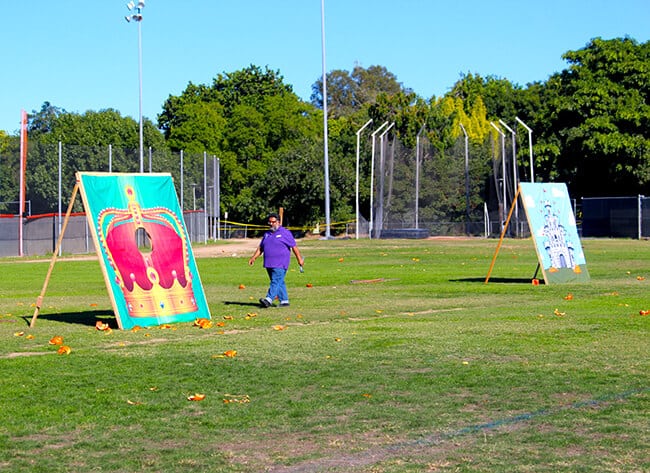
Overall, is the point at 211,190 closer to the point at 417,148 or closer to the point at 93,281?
the point at 417,148

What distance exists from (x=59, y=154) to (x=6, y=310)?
86.7ft

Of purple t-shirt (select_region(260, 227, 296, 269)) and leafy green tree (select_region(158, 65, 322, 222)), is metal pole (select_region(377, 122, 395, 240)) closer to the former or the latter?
leafy green tree (select_region(158, 65, 322, 222))

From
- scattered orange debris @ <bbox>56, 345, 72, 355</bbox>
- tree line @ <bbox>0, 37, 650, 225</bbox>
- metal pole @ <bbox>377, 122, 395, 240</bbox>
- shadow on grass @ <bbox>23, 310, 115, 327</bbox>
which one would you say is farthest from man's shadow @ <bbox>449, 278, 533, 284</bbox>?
metal pole @ <bbox>377, 122, 395, 240</bbox>

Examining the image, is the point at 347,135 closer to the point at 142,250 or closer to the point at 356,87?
the point at 356,87

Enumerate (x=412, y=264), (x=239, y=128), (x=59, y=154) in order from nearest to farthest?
1. (x=412, y=264)
2. (x=59, y=154)
3. (x=239, y=128)

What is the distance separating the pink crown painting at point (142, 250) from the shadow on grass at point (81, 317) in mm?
963

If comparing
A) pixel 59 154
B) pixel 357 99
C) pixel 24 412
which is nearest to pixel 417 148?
pixel 59 154

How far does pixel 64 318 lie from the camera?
17.2 meters

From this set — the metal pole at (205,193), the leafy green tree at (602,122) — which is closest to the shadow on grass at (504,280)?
the metal pole at (205,193)

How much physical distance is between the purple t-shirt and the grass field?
870 mm

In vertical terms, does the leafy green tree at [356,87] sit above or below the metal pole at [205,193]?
above

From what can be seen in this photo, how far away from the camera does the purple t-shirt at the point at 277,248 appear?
61.1ft

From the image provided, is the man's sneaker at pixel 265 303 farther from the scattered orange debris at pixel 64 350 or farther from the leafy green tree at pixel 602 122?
the leafy green tree at pixel 602 122

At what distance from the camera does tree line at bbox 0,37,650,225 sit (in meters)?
64.6
